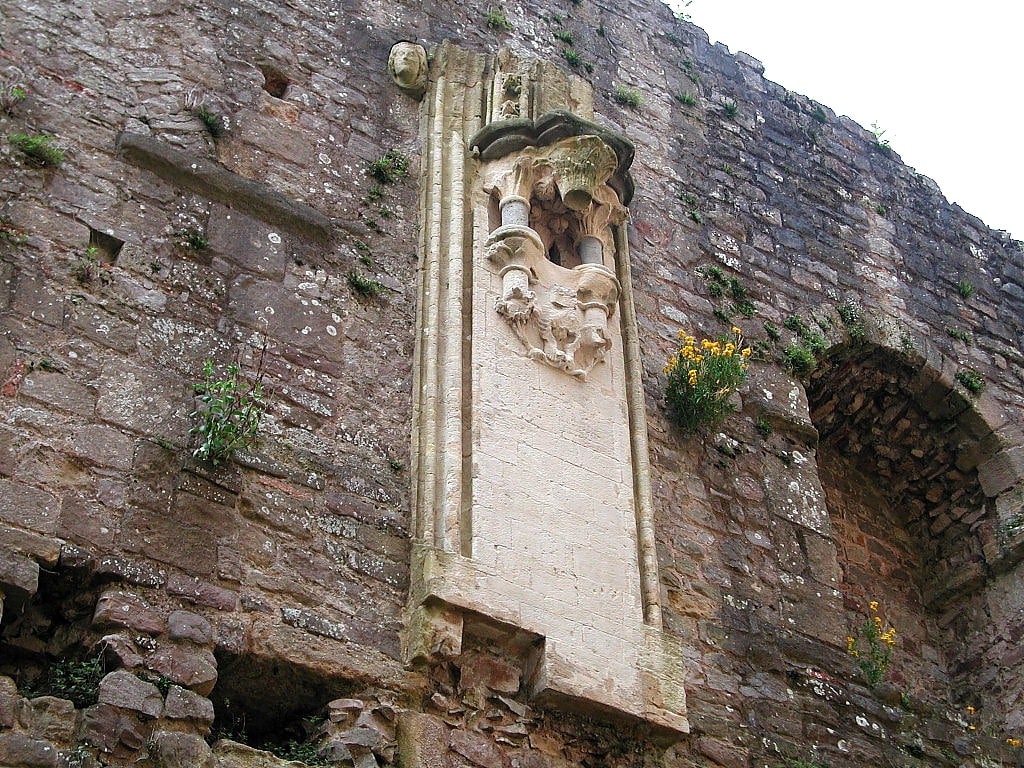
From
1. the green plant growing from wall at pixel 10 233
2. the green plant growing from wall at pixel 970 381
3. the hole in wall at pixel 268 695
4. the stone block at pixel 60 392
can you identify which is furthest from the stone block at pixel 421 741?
the green plant growing from wall at pixel 970 381

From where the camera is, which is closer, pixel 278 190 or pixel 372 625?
pixel 372 625

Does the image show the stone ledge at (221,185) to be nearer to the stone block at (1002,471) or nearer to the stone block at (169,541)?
the stone block at (169,541)

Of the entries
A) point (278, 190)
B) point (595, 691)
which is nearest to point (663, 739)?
point (595, 691)

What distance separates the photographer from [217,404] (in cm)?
514

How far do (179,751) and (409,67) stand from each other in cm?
421

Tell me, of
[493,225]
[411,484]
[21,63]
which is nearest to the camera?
[411,484]

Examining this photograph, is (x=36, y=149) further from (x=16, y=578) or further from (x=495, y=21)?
(x=495, y=21)

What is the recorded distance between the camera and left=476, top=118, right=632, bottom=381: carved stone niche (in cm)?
617

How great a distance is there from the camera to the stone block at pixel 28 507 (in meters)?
4.54

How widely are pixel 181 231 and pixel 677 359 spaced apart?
254 cm

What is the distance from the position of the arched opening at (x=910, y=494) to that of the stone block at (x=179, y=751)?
436cm

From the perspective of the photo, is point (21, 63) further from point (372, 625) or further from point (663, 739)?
point (663, 739)

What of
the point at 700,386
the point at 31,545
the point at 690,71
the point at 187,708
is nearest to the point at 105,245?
the point at 31,545

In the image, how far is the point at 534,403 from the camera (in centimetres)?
589
